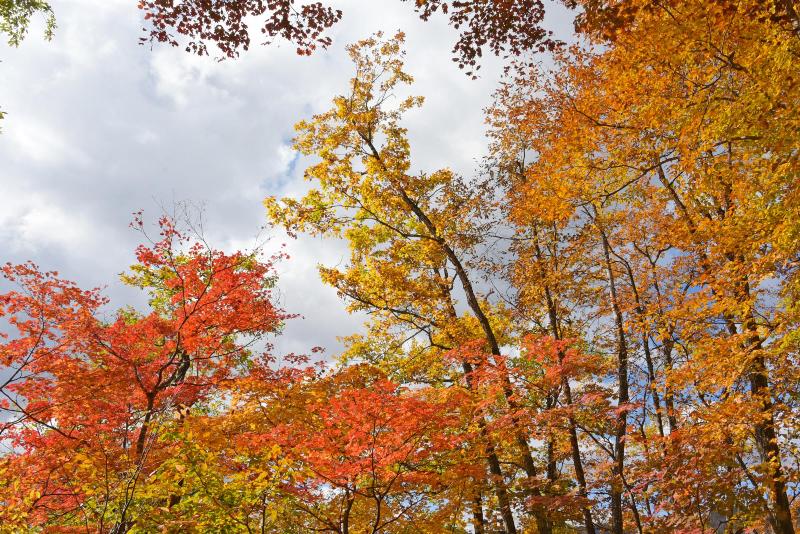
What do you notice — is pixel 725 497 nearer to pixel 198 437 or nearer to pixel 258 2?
pixel 198 437

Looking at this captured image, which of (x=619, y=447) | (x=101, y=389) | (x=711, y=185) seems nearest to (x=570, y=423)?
(x=619, y=447)

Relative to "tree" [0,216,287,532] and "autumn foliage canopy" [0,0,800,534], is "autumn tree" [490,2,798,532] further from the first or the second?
"tree" [0,216,287,532]

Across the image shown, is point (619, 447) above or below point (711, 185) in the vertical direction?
below

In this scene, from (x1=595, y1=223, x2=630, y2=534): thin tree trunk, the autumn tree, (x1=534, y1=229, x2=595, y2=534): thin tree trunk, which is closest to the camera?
the autumn tree

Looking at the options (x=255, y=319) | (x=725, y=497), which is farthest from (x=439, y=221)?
(x=725, y=497)

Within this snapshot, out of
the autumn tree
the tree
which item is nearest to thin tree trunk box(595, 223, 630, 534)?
the autumn tree

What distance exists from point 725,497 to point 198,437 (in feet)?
27.3

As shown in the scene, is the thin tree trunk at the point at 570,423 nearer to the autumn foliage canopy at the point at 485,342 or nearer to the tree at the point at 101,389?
the autumn foliage canopy at the point at 485,342

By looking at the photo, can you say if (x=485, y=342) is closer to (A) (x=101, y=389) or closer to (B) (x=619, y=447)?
(B) (x=619, y=447)

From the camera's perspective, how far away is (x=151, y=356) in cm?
1162

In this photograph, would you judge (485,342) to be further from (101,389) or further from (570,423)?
(101,389)

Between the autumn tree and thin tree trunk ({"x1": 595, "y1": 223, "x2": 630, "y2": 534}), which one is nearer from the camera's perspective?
the autumn tree

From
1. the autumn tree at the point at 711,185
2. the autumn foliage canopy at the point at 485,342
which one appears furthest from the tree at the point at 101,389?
the autumn tree at the point at 711,185

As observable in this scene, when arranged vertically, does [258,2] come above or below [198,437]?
above
